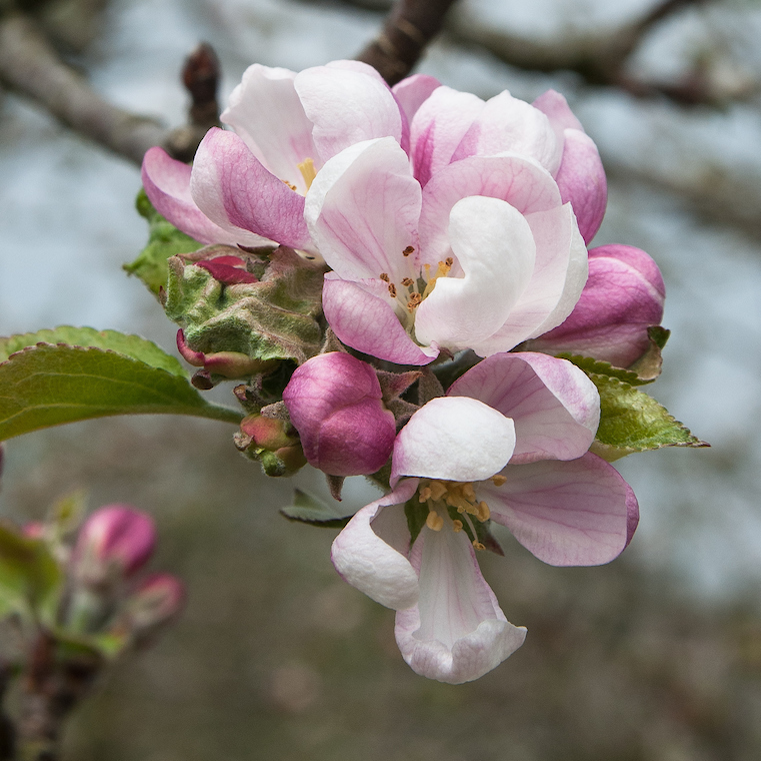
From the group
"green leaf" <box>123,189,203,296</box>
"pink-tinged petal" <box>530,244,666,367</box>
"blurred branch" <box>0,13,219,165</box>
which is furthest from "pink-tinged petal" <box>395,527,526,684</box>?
"blurred branch" <box>0,13,219,165</box>

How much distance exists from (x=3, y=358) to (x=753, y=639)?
19.3 feet

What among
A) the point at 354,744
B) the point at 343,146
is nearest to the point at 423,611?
the point at 343,146

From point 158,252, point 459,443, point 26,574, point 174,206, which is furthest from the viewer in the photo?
point 26,574

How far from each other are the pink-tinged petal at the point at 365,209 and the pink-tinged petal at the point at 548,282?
0.13m

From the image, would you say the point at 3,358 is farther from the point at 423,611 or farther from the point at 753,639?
the point at 753,639

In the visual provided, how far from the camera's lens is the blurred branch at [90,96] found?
1344 mm

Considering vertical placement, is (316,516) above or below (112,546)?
above

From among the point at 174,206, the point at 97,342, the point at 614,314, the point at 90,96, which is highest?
the point at 614,314

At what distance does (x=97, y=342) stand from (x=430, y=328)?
17.5 inches

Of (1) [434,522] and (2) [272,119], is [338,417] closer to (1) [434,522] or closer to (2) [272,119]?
(1) [434,522]

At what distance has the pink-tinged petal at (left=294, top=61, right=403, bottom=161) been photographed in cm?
77

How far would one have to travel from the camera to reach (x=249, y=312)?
2.40ft

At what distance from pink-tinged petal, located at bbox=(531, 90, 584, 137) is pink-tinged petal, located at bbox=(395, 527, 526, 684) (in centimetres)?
47

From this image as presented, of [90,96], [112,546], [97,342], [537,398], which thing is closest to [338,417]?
[537,398]
